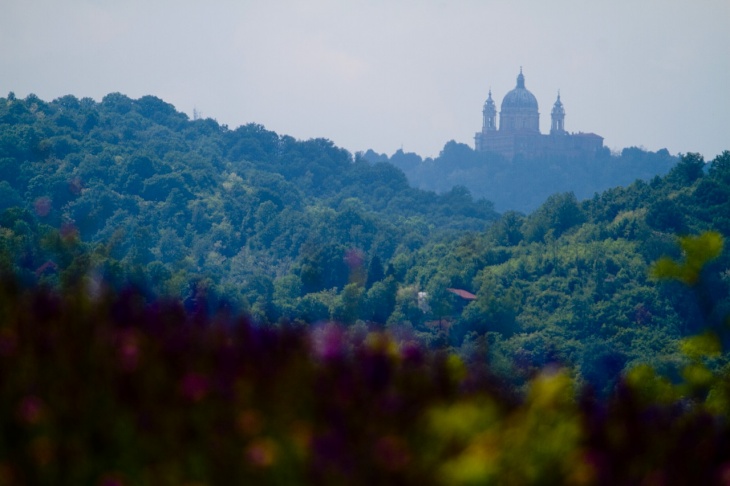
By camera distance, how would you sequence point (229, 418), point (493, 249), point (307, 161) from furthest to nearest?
point (307, 161) → point (493, 249) → point (229, 418)

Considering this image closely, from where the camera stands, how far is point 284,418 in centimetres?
327

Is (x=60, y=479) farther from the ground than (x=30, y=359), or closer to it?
closer to it

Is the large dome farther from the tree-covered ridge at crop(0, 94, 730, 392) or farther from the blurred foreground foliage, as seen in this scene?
the blurred foreground foliage

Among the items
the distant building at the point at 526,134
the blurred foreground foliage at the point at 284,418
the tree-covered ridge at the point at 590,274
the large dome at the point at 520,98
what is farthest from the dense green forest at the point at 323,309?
the large dome at the point at 520,98

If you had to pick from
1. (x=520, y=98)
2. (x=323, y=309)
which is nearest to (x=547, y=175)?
(x=520, y=98)

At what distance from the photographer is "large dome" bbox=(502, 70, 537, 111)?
122m

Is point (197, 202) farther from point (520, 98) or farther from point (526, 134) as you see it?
point (526, 134)

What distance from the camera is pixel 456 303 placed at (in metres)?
43.1

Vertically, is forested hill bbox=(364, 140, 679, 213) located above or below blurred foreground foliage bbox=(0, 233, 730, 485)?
above

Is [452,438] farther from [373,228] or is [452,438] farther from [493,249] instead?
[373,228]

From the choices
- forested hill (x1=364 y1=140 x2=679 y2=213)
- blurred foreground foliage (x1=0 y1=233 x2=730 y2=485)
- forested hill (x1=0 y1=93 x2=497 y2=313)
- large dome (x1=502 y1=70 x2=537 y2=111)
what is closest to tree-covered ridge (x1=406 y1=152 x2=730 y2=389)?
forested hill (x1=0 y1=93 x2=497 y2=313)

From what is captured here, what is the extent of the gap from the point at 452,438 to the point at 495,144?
127640 millimetres

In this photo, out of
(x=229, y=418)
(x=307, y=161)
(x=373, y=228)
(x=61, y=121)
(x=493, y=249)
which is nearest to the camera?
(x=229, y=418)

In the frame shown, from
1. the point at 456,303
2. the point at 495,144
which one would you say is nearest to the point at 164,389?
the point at 456,303
